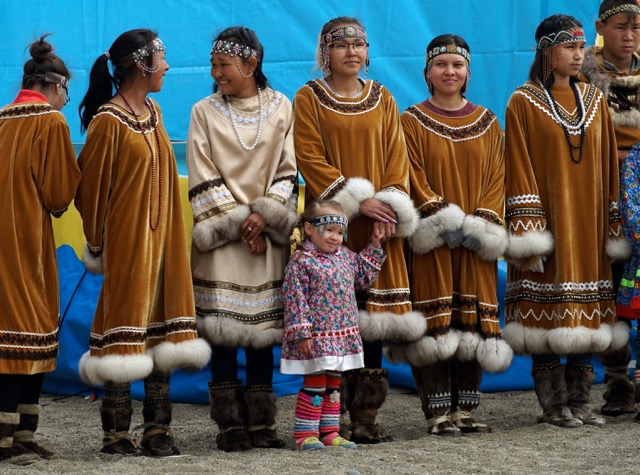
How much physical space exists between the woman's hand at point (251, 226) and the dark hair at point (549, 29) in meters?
1.58

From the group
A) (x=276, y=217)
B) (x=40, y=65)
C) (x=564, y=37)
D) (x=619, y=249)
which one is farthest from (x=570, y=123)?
(x=40, y=65)

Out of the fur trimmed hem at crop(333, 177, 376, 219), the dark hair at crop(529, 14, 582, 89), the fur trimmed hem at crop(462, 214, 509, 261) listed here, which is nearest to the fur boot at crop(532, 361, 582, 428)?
the fur trimmed hem at crop(462, 214, 509, 261)

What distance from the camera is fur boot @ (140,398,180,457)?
15.1ft

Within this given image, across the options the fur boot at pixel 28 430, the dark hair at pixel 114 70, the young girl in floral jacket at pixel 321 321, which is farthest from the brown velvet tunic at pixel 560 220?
the fur boot at pixel 28 430

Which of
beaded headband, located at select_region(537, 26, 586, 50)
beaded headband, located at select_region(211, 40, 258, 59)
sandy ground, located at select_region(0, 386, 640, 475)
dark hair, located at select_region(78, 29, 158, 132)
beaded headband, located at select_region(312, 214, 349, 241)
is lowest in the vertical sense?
sandy ground, located at select_region(0, 386, 640, 475)

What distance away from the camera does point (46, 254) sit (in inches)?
176

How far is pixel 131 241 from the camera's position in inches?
177

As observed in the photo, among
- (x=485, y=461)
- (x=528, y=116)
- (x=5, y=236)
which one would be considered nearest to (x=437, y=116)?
(x=528, y=116)

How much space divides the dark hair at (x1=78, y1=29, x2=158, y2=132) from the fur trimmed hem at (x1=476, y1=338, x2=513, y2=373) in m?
1.89

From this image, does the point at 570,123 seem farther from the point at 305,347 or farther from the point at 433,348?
the point at 305,347

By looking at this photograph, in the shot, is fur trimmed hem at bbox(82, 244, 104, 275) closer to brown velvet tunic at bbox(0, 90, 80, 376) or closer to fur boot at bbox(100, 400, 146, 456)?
brown velvet tunic at bbox(0, 90, 80, 376)

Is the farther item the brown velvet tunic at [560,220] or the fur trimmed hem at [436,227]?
the brown velvet tunic at [560,220]

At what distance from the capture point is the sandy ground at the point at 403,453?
168 inches

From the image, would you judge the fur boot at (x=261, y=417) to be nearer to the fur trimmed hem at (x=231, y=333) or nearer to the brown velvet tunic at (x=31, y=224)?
the fur trimmed hem at (x=231, y=333)
